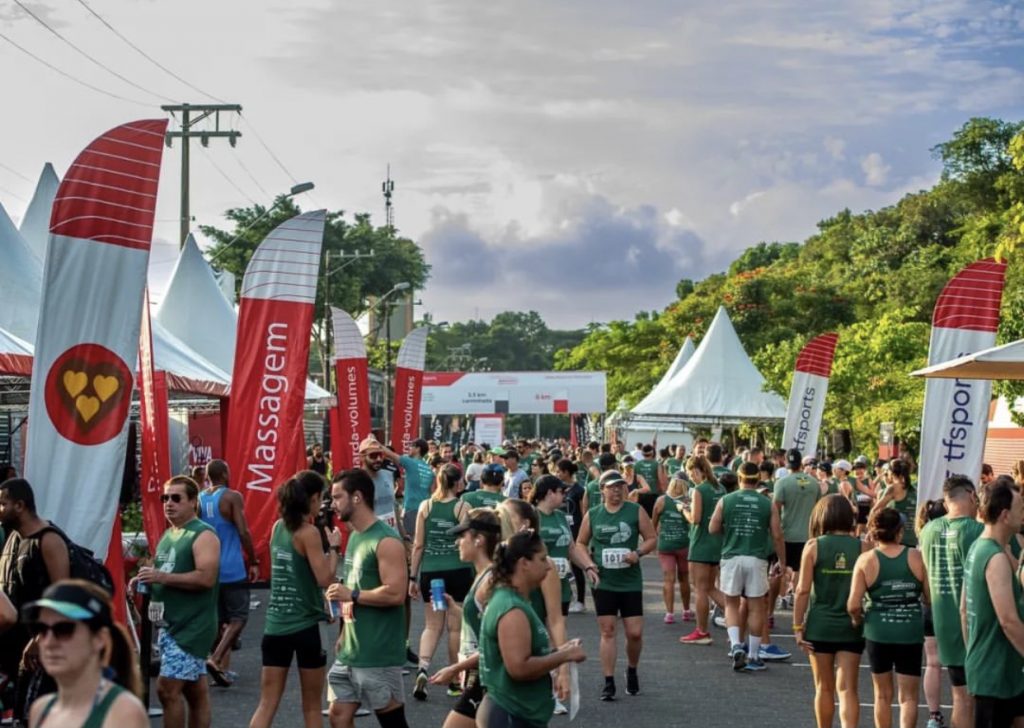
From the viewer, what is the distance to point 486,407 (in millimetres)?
55656

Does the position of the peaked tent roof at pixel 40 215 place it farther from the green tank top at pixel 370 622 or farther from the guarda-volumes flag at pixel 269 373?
the green tank top at pixel 370 622

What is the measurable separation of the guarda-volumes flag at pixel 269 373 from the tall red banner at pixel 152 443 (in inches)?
20.9

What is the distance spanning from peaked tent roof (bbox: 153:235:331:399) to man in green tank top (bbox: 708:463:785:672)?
13.5 metres

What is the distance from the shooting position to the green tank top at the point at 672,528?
1545 centimetres

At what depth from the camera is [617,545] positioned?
36.6ft

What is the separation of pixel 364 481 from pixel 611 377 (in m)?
63.7

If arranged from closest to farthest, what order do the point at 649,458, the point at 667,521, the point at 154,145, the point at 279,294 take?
the point at 154,145 < the point at 279,294 < the point at 667,521 < the point at 649,458

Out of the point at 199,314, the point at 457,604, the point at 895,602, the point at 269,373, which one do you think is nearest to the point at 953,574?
the point at 895,602

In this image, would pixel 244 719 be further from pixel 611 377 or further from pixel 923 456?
pixel 611 377

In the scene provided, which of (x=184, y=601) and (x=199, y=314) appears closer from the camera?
(x=184, y=601)

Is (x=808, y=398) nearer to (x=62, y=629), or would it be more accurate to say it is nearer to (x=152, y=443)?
(x=152, y=443)

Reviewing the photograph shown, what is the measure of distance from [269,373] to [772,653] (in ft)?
17.8

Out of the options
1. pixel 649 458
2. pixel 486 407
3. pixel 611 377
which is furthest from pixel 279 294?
pixel 611 377

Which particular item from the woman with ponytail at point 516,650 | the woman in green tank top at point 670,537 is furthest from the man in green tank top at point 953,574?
the woman in green tank top at point 670,537
